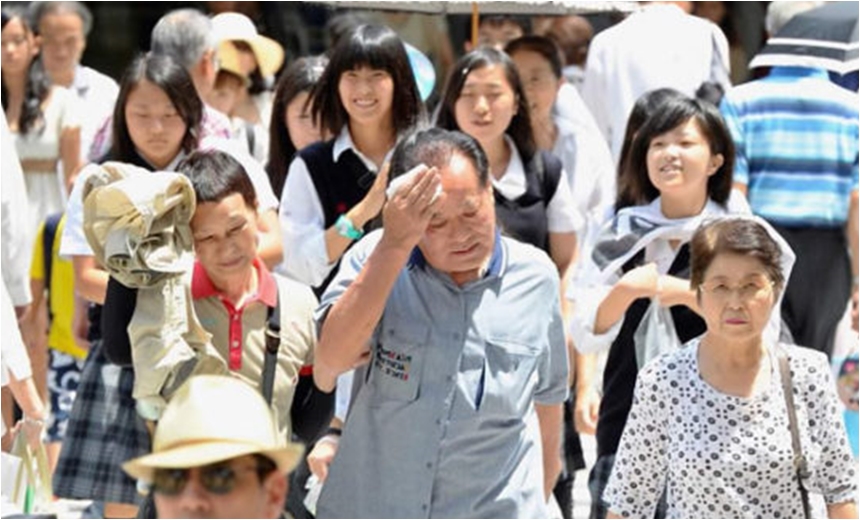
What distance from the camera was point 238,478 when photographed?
3.71 meters

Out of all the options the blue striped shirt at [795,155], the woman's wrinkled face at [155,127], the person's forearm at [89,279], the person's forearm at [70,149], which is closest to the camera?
the person's forearm at [89,279]

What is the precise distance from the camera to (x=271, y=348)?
5242 millimetres

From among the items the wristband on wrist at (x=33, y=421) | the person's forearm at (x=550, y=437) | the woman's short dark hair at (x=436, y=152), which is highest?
the woman's short dark hair at (x=436, y=152)

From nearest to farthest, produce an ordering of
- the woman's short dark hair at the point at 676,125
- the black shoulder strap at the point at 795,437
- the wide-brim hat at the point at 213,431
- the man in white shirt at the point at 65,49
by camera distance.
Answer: the wide-brim hat at the point at 213,431, the black shoulder strap at the point at 795,437, the woman's short dark hair at the point at 676,125, the man in white shirt at the point at 65,49

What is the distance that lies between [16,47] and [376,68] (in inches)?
95.9

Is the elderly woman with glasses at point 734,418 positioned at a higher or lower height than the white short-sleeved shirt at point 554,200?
lower

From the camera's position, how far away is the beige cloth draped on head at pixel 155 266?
5.11 meters

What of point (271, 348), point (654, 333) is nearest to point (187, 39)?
point (654, 333)

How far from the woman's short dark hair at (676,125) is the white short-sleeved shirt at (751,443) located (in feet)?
4.15

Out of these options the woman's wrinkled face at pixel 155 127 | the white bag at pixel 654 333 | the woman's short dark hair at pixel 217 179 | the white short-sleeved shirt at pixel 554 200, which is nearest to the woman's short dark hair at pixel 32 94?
the woman's wrinkled face at pixel 155 127

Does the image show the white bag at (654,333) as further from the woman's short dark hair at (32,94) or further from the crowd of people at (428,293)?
the woman's short dark hair at (32,94)

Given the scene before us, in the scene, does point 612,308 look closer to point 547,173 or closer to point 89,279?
point 547,173

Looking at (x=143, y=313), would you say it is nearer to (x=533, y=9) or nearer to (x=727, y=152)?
(x=727, y=152)

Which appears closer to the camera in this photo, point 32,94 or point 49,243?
point 49,243
